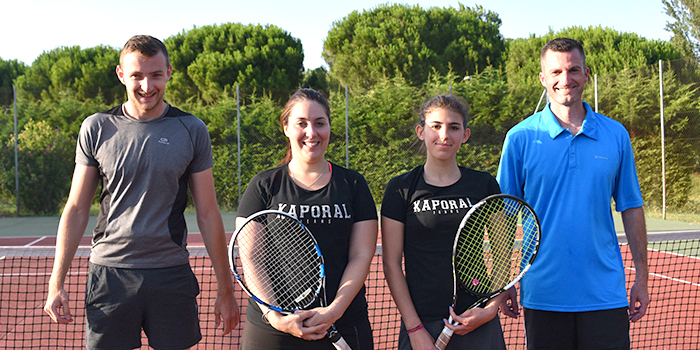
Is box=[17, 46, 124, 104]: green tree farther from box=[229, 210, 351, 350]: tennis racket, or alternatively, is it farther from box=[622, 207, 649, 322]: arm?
box=[622, 207, 649, 322]: arm

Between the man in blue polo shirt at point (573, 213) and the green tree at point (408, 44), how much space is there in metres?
19.2

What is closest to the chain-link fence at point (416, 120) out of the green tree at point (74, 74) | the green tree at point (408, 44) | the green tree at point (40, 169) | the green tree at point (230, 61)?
the green tree at point (40, 169)

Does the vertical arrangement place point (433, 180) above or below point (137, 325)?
above

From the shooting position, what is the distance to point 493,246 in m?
1.95

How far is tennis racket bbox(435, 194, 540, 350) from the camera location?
1854 millimetres

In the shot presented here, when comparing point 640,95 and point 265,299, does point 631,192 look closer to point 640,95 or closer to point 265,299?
point 265,299

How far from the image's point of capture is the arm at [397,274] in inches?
74.6

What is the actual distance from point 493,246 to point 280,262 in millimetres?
798

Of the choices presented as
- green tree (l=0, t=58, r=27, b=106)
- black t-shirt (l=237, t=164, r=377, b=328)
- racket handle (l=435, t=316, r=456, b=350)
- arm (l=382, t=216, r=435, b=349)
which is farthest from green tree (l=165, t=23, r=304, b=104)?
racket handle (l=435, t=316, r=456, b=350)

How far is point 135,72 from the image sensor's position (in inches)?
79.6

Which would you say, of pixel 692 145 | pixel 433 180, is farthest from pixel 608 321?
pixel 692 145

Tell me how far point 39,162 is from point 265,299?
10.1 m

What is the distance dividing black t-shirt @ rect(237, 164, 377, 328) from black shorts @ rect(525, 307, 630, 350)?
2.41 ft

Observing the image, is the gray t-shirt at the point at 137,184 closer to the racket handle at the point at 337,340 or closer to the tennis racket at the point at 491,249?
the racket handle at the point at 337,340
